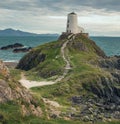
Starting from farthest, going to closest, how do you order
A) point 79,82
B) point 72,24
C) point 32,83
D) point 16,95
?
point 72,24, point 32,83, point 79,82, point 16,95

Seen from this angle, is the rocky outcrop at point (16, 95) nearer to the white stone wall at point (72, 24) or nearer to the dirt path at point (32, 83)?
the dirt path at point (32, 83)

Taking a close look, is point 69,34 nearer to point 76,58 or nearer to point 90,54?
point 90,54

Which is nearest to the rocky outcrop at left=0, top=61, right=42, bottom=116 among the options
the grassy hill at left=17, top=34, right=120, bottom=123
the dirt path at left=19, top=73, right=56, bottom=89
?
the grassy hill at left=17, top=34, right=120, bottom=123

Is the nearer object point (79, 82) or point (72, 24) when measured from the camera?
point (79, 82)

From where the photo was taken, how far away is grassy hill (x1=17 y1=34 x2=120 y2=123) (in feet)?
207

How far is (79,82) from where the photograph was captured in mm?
84625

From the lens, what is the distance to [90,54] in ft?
418

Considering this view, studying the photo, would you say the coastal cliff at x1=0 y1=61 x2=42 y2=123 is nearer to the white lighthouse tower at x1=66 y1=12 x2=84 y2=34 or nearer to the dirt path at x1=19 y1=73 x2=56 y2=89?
the dirt path at x1=19 y1=73 x2=56 y2=89

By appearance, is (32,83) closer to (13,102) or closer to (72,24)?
(13,102)

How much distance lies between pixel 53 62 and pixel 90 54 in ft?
73.2


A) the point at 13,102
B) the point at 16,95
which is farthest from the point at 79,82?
the point at 13,102

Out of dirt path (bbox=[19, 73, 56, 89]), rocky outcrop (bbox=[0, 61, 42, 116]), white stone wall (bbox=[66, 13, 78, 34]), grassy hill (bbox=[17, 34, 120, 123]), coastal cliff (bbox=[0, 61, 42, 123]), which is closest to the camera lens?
coastal cliff (bbox=[0, 61, 42, 123])

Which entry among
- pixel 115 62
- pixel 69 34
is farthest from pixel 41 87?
pixel 69 34

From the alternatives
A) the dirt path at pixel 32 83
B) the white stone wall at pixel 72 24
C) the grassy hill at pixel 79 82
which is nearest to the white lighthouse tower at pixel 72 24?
the white stone wall at pixel 72 24
